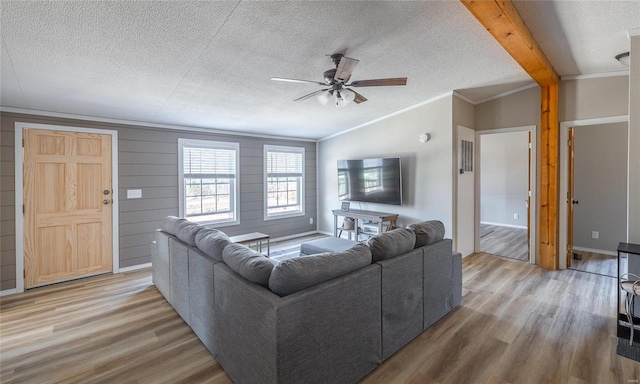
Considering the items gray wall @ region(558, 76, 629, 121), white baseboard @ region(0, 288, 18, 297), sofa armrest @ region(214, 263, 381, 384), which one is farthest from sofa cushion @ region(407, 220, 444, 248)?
white baseboard @ region(0, 288, 18, 297)

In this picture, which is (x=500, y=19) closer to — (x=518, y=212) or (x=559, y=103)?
(x=559, y=103)

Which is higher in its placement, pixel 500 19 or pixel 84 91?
pixel 500 19

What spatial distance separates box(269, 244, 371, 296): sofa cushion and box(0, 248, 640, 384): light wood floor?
80cm

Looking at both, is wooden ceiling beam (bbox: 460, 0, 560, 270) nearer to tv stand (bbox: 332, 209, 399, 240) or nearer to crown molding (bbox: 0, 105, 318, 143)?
tv stand (bbox: 332, 209, 399, 240)

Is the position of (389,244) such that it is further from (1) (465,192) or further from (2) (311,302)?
(1) (465,192)

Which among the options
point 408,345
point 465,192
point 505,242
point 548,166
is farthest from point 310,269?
point 505,242

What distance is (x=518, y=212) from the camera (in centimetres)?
705

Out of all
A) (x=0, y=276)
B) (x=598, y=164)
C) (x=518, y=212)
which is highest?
(x=598, y=164)

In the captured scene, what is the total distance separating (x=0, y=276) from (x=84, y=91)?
2435 mm

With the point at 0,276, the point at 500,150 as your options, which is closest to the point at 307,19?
the point at 0,276

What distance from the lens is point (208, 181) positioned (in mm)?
5164

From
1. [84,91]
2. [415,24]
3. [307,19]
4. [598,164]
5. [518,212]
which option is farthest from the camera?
[518,212]

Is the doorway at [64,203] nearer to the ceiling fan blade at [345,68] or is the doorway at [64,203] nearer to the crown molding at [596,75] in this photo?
Answer: the ceiling fan blade at [345,68]

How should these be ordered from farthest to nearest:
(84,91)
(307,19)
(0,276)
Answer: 1. (0,276)
2. (84,91)
3. (307,19)
